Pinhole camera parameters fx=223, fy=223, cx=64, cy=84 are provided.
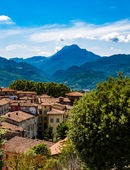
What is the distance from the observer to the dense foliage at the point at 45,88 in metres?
114

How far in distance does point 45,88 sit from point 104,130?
99.4 m

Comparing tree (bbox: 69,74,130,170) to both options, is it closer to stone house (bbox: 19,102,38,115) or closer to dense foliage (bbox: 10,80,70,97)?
stone house (bbox: 19,102,38,115)

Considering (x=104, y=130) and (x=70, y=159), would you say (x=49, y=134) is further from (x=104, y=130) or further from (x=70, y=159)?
(x=104, y=130)

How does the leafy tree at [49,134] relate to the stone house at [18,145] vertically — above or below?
below

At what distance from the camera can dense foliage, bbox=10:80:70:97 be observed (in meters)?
114

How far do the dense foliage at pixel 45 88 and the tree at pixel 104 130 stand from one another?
9178 centimetres

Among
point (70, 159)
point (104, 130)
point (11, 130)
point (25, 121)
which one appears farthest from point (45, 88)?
point (104, 130)

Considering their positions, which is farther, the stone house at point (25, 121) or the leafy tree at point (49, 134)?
the leafy tree at point (49, 134)

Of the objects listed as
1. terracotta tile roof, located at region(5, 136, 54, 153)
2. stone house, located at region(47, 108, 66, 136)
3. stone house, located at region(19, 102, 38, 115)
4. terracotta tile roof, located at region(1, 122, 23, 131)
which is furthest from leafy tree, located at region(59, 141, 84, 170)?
stone house, located at region(19, 102, 38, 115)

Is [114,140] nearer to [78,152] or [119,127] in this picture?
[119,127]

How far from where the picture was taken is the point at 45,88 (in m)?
117

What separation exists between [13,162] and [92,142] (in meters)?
8.08

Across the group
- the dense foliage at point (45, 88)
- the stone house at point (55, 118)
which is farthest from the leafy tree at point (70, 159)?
the dense foliage at point (45, 88)

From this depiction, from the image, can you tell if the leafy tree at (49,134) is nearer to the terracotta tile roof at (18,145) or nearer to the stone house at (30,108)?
the stone house at (30,108)
